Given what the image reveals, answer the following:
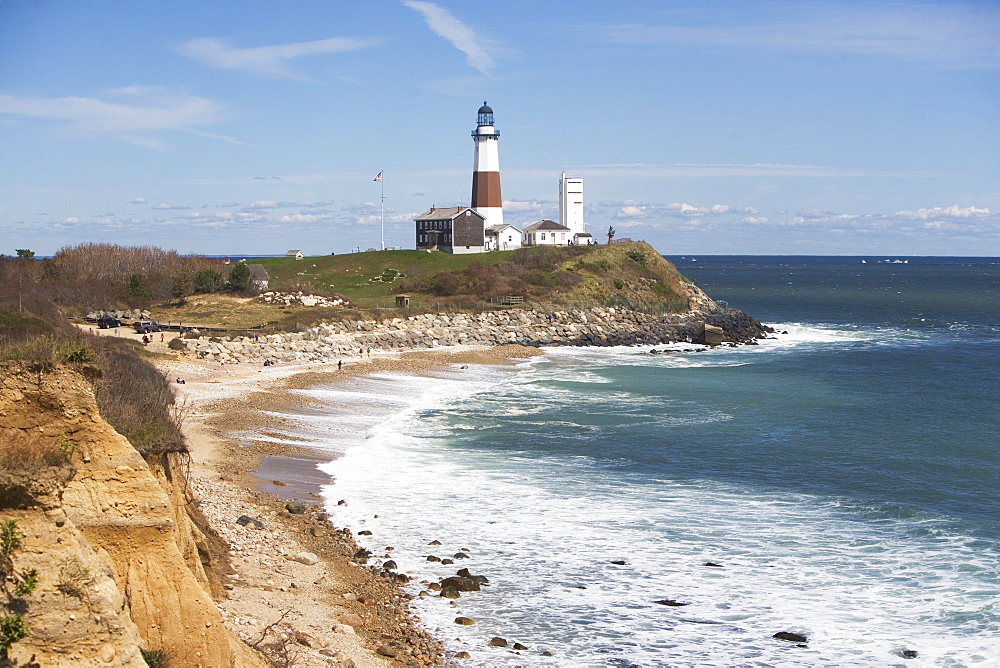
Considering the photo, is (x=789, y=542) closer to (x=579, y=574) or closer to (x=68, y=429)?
(x=579, y=574)

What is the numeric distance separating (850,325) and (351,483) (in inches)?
2500

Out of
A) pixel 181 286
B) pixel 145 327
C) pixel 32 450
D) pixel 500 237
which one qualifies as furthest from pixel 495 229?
pixel 32 450

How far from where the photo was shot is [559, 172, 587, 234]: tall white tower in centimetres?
9162

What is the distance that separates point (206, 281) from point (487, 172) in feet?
108

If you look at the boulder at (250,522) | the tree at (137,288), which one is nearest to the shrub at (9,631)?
the boulder at (250,522)

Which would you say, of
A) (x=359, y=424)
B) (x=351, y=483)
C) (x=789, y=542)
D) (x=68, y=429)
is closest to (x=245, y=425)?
(x=359, y=424)

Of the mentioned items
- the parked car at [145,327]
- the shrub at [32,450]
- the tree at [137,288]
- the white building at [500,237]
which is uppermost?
the white building at [500,237]

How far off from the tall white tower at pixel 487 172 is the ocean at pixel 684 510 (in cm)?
4489

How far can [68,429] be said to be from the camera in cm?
868

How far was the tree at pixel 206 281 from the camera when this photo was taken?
59625 mm

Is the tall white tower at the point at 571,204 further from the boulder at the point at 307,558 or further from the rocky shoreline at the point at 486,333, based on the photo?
the boulder at the point at 307,558

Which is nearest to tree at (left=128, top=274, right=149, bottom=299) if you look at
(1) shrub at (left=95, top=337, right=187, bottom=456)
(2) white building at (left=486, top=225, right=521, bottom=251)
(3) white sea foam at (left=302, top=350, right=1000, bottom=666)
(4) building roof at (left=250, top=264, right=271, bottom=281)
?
(4) building roof at (left=250, top=264, right=271, bottom=281)

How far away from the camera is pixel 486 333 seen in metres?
56.2

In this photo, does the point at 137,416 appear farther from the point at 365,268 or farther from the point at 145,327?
the point at 365,268
